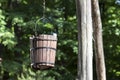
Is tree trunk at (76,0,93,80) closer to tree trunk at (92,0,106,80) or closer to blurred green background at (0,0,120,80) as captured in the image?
tree trunk at (92,0,106,80)

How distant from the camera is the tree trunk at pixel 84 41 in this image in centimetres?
393

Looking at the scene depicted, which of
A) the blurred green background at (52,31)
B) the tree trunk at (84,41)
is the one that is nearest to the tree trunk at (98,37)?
the tree trunk at (84,41)

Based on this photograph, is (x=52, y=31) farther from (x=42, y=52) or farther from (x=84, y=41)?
(x=84, y=41)

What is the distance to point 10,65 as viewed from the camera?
38.2ft

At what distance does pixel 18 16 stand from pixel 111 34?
289 cm

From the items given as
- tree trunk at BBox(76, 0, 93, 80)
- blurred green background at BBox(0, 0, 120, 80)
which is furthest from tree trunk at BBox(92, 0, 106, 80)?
blurred green background at BBox(0, 0, 120, 80)

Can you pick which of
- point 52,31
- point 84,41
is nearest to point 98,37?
point 84,41

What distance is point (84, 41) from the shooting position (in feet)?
13.0

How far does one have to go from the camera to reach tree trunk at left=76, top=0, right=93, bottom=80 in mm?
3931

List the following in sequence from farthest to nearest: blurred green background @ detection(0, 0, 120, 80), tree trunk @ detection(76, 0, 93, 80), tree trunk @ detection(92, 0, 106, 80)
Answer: blurred green background @ detection(0, 0, 120, 80)
tree trunk @ detection(92, 0, 106, 80)
tree trunk @ detection(76, 0, 93, 80)

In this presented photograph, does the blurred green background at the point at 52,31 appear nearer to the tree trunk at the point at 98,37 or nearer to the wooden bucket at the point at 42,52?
the tree trunk at the point at 98,37

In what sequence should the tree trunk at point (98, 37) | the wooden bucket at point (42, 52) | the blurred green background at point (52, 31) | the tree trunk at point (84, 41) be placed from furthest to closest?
1. the blurred green background at point (52, 31)
2. the tree trunk at point (98, 37)
3. the wooden bucket at point (42, 52)
4. the tree trunk at point (84, 41)

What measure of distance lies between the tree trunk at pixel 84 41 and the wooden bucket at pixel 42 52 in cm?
35

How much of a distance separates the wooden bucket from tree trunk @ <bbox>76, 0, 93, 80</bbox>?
1.16ft
